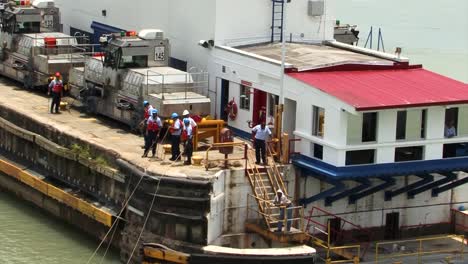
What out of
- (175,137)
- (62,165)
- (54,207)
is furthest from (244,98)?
(54,207)

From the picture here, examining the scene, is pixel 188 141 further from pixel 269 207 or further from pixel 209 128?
pixel 269 207

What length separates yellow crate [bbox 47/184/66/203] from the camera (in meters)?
34.9

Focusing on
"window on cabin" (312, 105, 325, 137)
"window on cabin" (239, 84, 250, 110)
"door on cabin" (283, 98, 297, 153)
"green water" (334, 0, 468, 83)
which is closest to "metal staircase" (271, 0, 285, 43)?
"window on cabin" (239, 84, 250, 110)

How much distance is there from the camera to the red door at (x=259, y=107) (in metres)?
34.6

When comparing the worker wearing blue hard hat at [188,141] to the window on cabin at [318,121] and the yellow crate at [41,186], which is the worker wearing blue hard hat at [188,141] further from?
the yellow crate at [41,186]

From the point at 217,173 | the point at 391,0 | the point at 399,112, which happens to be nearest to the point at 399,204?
the point at 399,112

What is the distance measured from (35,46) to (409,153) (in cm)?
1426

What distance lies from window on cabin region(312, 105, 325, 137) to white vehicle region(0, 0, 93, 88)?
1100cm

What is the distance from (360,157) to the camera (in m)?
31.6

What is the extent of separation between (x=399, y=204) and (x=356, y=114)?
3.74 meters

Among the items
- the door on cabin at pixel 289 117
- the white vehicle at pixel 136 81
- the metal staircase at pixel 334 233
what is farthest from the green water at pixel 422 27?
the metal staircase at pixel 334 233

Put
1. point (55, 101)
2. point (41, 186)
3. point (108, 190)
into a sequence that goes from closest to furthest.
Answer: point (108, 190)
point (41, 186)
point (55, 101)

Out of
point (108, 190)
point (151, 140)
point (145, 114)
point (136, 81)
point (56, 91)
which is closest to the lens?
point (151, 140)

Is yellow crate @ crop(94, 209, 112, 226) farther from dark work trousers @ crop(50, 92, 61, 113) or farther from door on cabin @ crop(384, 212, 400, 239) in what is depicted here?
door on cabin @ crop(384, 212, 400, 239)
